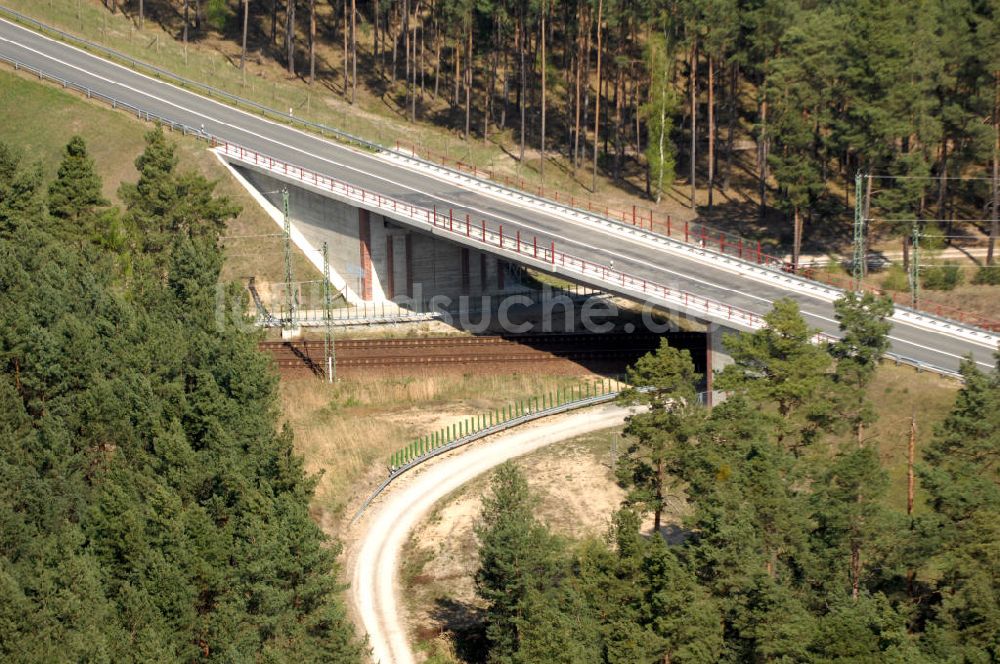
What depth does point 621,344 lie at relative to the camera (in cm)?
6203

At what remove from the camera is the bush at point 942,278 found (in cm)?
6856

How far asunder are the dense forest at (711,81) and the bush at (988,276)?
162 centimetres

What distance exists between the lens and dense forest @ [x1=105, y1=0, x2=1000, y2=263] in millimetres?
69750

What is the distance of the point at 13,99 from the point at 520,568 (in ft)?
173

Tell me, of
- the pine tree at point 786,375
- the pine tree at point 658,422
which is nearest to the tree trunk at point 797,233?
the pine tree at point 786,375

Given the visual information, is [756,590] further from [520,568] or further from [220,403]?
[220,403]

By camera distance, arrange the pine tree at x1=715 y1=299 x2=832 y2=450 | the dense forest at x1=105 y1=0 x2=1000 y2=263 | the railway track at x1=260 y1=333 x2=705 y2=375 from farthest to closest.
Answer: the dense forest at x1=105 y1=0 x2=1000 y2=263
the railway track at x1=260 y1=333 x2=705 y2=375
the pine tree at x1=715 y1=299 x2=832 y2=450

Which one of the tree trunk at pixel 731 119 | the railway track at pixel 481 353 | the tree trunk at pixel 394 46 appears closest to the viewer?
the railway track at pixel 481 353

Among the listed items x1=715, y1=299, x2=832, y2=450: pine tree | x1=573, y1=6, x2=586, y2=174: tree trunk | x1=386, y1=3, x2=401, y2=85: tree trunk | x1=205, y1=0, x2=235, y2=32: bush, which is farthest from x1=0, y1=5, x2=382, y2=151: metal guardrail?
x1=715, y1=299, x2=832, y2=450: pine tree

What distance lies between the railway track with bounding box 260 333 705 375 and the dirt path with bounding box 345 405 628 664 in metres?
5.04

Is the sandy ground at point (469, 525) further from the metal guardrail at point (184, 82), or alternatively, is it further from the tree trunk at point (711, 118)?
the metal guardrail at point (184, 82)

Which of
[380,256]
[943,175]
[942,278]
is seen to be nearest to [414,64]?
[380,256]

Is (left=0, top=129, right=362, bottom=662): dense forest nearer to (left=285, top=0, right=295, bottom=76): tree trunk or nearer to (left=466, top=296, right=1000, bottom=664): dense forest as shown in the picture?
(left=466, top=296, right=1000, bottom=664): dense forest

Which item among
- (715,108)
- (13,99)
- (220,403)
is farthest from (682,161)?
A: (220,403)
